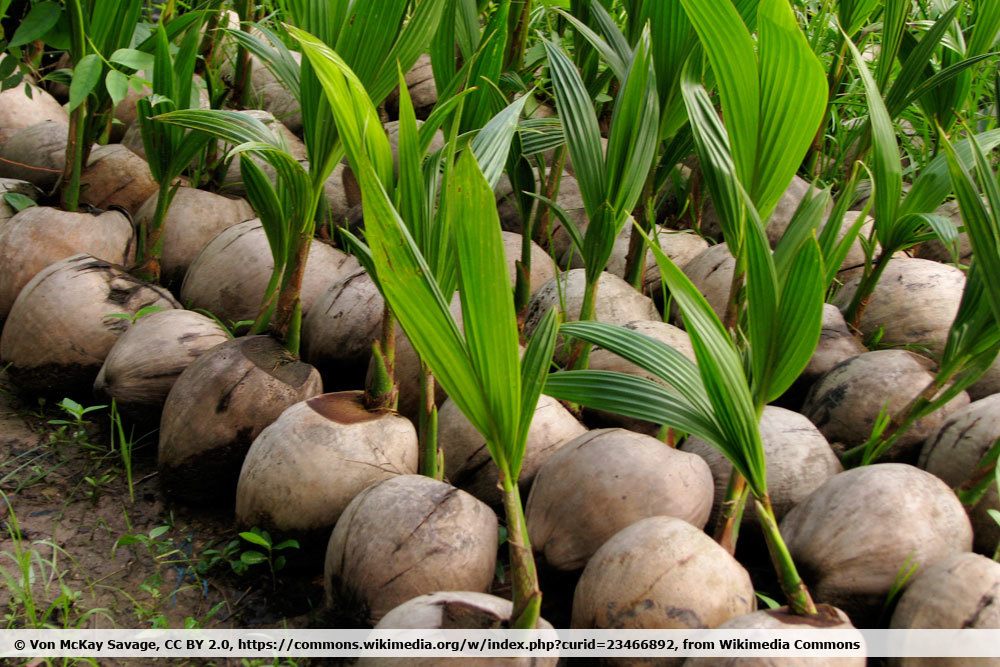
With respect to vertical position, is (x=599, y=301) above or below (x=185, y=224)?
above

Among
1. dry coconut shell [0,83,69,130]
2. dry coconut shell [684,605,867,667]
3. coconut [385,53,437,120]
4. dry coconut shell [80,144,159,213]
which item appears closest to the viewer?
dry coconut shell [684,605,867,667]

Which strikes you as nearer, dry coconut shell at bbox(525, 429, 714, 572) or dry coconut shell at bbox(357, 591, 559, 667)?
dry coconut shell at bbox(357, 591, 559, 667)

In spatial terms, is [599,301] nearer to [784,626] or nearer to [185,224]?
[784,626]

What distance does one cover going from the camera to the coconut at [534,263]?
81.7 inches

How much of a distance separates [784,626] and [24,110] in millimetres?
2393

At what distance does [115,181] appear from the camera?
2.34 m

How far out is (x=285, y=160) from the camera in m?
1.59

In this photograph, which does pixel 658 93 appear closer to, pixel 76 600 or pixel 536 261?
pixel 536 261

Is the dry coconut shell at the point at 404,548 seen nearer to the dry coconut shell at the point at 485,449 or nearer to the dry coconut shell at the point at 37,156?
the dry coconut shell at the point at 485,449

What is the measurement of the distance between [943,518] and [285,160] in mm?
1151

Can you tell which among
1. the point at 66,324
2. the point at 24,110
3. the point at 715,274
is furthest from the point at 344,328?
the point at 24,110

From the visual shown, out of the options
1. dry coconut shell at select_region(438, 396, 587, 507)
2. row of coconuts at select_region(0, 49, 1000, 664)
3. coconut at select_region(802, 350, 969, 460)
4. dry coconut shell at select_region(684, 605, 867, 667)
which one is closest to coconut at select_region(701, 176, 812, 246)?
row of coconuts at select_region(0, 49, 1000, 664)

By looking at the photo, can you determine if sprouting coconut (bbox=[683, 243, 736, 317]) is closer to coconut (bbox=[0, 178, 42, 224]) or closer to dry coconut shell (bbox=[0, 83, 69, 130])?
coconut (bbox=[0, 178, 42, 224])

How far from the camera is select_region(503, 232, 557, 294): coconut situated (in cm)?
208
